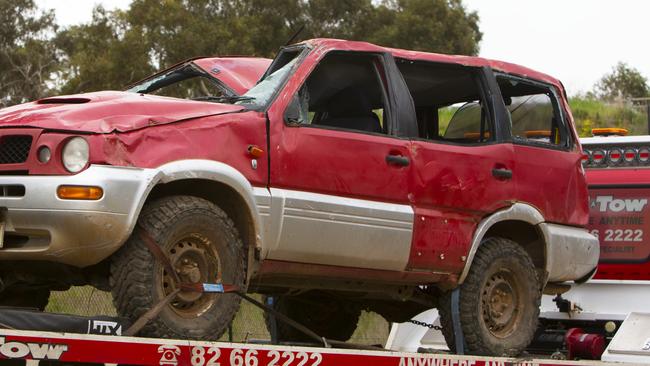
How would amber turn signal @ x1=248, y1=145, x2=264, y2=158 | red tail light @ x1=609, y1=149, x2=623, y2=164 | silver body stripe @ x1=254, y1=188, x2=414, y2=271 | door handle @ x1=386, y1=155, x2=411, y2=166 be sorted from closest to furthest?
amber turn signal @ x1=248, y1=145, x2=264, y2=158, silver body stripe @ x1=254, y1=188, x2=414, y2=271, door handle @ x1=386, y1=155, x2=411, y2=166, red tail light @ x1=609, y1=149, x2=623, y2=164

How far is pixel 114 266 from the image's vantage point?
5336 millimetres

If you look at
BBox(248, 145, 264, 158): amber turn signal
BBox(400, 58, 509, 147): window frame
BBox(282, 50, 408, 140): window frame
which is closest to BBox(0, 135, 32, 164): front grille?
BBox(248, 145, 264, 158): amber turn signal

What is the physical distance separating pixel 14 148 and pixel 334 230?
1.65 metres

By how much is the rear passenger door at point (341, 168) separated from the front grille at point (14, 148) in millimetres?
1190

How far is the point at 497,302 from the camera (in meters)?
7.17

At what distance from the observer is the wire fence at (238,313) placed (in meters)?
9.96

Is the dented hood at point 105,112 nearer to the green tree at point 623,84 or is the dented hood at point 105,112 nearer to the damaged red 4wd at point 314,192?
the damaged red 4wd at point 314,192

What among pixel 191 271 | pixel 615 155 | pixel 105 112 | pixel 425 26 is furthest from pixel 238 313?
pixel 425 26

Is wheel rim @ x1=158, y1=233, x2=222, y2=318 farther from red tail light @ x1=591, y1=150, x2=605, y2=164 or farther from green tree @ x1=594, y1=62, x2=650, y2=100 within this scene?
green tree @ x1=594, y1=62, x2=650, y2=100

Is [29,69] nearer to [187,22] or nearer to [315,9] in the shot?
[187,22]

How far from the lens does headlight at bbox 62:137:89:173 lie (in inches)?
204

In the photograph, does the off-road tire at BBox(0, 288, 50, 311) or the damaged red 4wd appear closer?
the damaged red 4wd

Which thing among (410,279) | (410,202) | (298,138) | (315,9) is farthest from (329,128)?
(315,9)

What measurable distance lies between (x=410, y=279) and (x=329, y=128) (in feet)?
3.52
